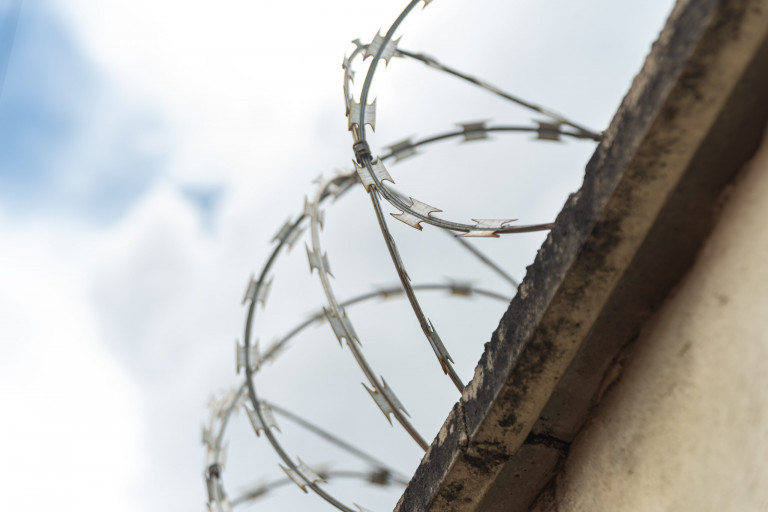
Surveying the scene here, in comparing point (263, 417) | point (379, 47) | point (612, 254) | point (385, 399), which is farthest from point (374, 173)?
point (263, 417)

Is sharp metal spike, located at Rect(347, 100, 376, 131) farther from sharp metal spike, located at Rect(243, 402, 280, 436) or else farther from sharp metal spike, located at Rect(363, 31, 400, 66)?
sharp metal spike, located at Rect(243, 402, 280, 436)

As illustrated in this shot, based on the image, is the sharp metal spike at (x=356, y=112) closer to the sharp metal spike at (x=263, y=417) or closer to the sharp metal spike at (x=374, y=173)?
the sharp metal spike at (x=374, y=173)

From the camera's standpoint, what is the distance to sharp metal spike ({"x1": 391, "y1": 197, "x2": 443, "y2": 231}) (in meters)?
3.22

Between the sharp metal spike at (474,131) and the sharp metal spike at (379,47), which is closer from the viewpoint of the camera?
the sharp metal spike at (379,47)

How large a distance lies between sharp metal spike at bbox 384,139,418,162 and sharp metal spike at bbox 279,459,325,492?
7.84ft

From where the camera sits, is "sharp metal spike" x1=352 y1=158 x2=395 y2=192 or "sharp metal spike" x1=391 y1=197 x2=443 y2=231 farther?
"sharp metal spike" x1=352 y1=158 x2=395 y2=192

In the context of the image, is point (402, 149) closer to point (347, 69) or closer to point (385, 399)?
point (347, 69)

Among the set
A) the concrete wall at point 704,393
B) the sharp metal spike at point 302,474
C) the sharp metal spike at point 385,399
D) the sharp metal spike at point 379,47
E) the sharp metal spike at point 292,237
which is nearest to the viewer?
the concrete wall at point 704,393

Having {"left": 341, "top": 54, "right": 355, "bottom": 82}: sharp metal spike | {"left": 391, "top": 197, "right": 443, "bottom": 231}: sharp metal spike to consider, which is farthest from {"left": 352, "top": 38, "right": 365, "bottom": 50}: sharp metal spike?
{"left": 391, "top": 197, "right": 443, "bottom": 231}: sharp metal spike

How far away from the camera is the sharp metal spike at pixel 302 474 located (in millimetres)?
4617

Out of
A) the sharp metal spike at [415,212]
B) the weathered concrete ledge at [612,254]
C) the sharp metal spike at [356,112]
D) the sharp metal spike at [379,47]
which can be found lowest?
the weathered concrete ledge at [612,254]

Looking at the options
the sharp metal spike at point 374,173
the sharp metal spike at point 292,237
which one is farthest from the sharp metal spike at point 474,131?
the sharp metal spike at point 374,173

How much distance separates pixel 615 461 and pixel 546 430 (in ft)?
Answer: 1.03

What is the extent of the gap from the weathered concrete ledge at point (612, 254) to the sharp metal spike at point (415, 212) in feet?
1.59
